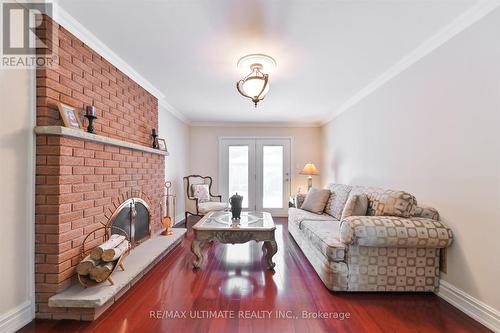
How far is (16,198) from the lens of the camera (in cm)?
163

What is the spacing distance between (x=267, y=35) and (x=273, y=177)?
13.0ft

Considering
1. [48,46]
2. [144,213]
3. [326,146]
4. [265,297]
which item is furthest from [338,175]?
[48,46]

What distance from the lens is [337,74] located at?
291 cm

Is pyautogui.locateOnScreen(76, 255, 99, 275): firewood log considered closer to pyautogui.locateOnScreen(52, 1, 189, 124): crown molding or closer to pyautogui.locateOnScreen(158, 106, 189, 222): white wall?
pyautogui.locateOnScreen(52, 1, 189, 124): crown molding

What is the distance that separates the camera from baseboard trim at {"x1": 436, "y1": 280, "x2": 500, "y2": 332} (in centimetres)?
165

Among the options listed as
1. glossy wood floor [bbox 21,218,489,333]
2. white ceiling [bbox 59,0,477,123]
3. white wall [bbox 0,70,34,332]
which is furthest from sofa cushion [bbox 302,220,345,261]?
white wall [bbox 0,70,34,332]

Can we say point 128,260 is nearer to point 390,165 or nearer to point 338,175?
point 390,165

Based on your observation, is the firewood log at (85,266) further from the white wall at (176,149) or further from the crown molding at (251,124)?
the crown molding at (251,124)

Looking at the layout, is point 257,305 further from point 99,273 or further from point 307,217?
point 307,217

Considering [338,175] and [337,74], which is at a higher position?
[337,74]

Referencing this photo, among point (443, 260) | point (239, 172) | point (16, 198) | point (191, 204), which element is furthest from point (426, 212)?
point (239, 172)

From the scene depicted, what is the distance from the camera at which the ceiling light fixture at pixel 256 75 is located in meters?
2.39

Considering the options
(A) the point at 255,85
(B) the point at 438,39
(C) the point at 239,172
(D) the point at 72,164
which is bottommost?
(C) the point at 239,172

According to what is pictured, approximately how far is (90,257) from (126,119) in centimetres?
164
